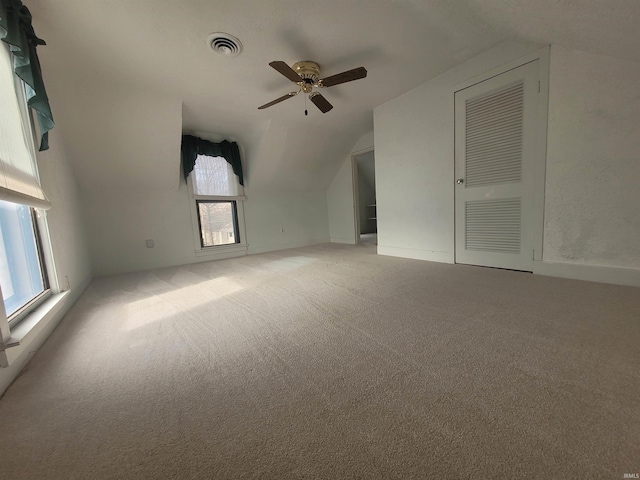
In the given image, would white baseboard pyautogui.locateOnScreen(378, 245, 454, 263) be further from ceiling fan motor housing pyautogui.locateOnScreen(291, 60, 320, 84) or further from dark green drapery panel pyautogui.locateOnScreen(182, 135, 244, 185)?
dark green drapery panel pyautogui.locateOnScreen(182, 135, 244, 185)

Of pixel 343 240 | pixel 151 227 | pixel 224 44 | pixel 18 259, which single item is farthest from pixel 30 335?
pixel 343 240

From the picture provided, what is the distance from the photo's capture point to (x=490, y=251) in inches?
106

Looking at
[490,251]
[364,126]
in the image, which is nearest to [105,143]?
[364,126]

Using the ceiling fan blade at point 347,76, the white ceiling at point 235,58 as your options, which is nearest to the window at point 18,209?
the white ceiling at point 235,58

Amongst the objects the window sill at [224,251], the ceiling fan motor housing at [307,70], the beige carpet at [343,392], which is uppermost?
the ceiling fan motor housing at [307,70]

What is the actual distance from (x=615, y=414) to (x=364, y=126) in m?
4.42

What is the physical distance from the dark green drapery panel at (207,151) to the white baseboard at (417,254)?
2.96 meters

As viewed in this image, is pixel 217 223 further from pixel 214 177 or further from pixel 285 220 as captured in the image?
pixel 285 220

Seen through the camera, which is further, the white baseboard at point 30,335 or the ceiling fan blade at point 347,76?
the ceiling fan blade at point 347,76

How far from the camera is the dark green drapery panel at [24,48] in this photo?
4.70ft

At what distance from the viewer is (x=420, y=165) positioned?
3.20 m

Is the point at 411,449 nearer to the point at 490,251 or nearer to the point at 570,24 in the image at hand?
the point at 490,251

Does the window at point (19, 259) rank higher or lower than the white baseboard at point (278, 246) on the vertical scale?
higher

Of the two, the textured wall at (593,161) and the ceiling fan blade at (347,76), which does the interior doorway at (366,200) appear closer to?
the ceiling fan blade at (347,76)
